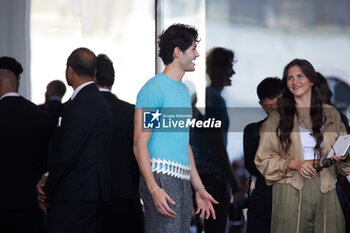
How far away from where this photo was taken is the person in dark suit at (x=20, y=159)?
3.88 metres

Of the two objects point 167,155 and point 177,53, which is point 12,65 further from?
point 167,155

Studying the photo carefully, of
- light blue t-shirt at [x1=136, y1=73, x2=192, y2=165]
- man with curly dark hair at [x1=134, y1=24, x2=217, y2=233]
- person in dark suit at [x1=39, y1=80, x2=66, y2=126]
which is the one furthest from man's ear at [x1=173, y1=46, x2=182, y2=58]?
person in dark suit at [x1=39, y1=80, x2=66, y2=126]

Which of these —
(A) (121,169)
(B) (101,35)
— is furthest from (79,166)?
(B) (101,35)

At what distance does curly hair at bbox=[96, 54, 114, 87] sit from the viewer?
14.0 feet

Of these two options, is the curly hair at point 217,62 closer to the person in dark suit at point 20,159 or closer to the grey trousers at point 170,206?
the person in dark suit at point 20,159

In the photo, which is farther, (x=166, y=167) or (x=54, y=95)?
(x=54, y=95)

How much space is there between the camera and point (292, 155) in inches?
142

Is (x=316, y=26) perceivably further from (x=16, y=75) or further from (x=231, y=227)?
(x=16, y=75)

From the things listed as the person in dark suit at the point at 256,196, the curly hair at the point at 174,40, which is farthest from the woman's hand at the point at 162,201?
the person in dark suit at the point at 256,196

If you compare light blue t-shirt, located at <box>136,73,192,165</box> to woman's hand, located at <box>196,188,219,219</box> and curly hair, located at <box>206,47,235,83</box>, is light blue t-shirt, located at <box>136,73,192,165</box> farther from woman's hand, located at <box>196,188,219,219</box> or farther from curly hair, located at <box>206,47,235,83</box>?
curly hair, located at <box>206,47,235,83</box>

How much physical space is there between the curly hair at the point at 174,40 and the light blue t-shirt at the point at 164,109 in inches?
5.4

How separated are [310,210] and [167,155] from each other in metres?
0.91

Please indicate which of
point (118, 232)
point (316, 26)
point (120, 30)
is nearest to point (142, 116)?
point (118, 232)

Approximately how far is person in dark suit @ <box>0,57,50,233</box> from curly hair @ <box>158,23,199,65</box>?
1110mm
